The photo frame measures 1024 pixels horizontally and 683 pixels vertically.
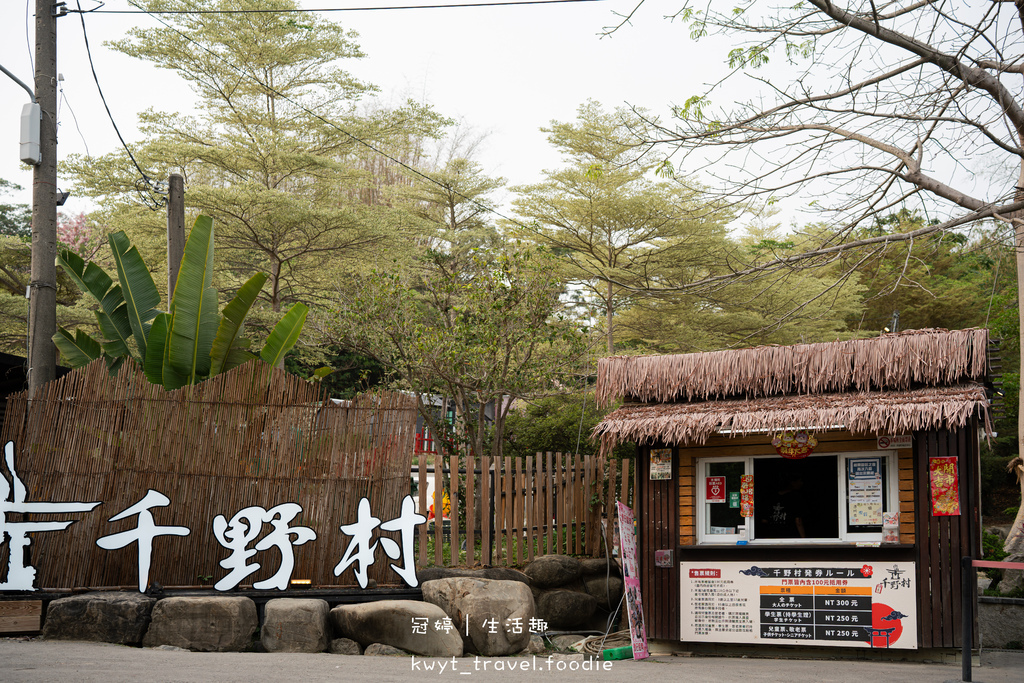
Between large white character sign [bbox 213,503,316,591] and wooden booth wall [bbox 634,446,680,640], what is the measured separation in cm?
365

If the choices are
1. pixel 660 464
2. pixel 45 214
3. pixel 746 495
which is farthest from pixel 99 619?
pixel 746 495

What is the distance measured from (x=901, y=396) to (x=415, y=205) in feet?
71.8

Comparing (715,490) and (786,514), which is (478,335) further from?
(786,514)

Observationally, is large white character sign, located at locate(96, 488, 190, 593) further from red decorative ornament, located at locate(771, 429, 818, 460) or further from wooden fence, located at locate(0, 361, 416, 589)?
red decorative ornament, located at locate(771, 429, 818, 460)

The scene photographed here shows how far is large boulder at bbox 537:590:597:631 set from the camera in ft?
32.6

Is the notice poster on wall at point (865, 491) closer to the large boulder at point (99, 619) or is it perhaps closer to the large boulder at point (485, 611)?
the large boulder at point (485, 611)

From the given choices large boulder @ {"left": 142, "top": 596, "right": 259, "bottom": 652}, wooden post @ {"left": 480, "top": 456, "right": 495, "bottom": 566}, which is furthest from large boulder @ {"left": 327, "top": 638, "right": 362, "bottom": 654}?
wooden post @ {"left": 480, "top": 456, "right": 495, "bottom": 566}

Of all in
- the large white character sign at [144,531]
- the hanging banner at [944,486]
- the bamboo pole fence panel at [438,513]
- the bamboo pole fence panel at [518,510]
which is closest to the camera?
the large white character sign at [144,531]

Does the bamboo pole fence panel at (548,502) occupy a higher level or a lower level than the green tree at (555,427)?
lower

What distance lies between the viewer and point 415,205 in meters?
28.6

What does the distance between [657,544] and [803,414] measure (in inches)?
87.7

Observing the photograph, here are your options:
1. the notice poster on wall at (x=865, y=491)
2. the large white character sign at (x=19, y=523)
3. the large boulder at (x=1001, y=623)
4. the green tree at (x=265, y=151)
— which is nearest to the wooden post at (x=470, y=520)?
the large white character sign at (x=19, y=523)

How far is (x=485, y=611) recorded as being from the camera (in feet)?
26.8

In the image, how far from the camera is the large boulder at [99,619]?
7438 millimetres
